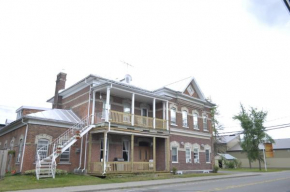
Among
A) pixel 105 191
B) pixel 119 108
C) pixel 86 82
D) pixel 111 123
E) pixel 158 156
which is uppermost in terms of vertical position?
pixel 86 82

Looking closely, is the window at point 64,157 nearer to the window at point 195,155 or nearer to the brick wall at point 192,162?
the brick wall at point 192,162

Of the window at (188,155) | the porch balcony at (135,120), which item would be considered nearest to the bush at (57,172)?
the porch balcony at (135,120)

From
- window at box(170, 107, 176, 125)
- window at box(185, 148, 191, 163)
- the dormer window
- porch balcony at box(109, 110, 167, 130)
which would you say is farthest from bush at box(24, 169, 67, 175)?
the dormer window

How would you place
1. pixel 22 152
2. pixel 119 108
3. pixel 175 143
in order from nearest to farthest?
pixel 22 152 < pixel 119 108 < pixel 175 143

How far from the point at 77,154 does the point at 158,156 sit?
801 cm

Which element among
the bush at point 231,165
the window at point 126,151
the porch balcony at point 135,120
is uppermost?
the porch balcony at point 135,120

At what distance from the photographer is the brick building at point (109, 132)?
18.0m

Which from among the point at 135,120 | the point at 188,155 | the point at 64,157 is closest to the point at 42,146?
the point at 64,157

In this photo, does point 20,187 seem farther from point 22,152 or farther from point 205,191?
point 205,191

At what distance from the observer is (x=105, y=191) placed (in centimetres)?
1220

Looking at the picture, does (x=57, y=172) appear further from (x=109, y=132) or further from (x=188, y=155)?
(x=188, y=155)

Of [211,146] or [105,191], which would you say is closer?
[105,191]

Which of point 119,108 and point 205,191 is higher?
point 119,108

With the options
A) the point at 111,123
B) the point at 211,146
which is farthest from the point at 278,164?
the point at 111,123
